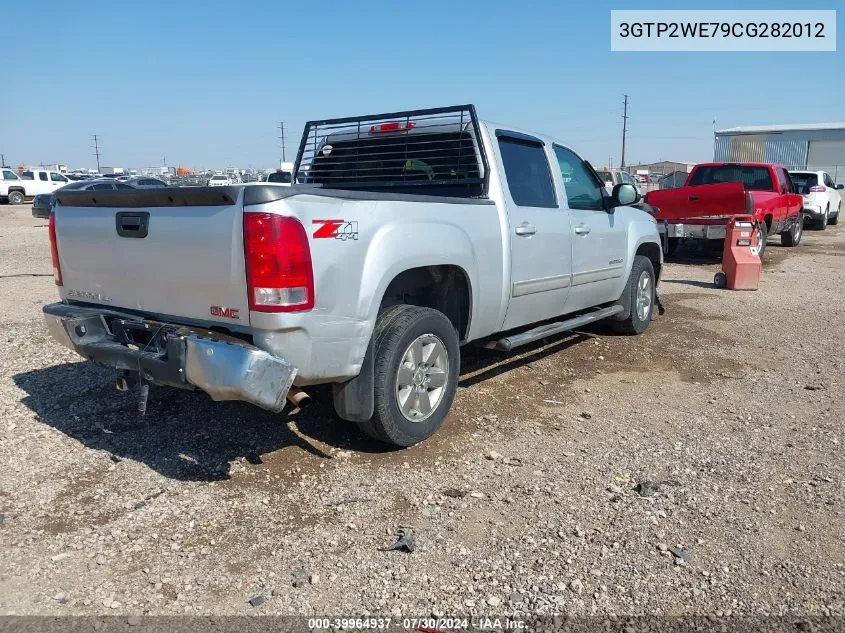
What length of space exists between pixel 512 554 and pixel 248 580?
1165mm

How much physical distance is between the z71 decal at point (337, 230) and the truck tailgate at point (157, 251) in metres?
0.37

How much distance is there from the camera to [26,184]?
35.5 metres

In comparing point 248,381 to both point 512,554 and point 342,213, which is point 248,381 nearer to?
point 342,213

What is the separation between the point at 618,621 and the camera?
273 centimetres

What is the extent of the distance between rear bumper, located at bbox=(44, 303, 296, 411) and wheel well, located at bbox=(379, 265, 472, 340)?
1.15 meters

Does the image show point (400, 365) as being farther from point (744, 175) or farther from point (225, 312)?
point (744, 175)

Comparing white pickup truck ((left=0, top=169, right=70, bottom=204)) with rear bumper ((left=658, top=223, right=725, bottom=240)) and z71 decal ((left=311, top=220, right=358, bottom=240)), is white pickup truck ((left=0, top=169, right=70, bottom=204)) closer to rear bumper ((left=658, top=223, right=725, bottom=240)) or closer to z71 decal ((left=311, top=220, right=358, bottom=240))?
rear bumper ((left=658, top=223, right=725, bottom=240))

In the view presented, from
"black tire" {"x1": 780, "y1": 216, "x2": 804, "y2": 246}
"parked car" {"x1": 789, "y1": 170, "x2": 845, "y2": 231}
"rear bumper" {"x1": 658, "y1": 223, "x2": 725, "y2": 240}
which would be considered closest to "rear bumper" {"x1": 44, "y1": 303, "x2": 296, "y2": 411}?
"rear bumper" {"x1": 658, "y1": 223, "x2": 725, "y2": 240}

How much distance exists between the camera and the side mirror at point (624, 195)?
616 cm

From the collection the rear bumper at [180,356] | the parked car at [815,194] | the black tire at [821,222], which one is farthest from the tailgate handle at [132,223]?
the black tire at [821,222]

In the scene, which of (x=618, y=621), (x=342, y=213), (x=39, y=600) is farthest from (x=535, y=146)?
(x=39, y=600)

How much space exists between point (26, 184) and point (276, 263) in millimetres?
38001

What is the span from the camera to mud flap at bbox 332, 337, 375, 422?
3.86m

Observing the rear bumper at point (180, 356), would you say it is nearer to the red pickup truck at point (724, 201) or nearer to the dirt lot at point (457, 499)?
the dirt lot at point (457, 499)
